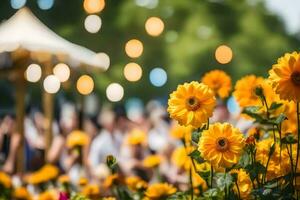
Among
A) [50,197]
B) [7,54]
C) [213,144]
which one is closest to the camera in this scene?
[213,144]

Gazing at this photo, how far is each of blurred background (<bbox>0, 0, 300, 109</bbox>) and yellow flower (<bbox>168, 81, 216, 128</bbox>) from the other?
1805 cm

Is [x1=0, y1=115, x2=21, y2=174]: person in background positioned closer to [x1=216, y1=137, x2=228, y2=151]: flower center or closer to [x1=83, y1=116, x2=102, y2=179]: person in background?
[x1=83, y1=116, x2=102, y2=179]: person in background

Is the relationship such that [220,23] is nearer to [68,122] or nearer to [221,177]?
[68,122]

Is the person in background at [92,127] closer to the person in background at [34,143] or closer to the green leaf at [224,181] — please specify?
the person in background at [34,143]

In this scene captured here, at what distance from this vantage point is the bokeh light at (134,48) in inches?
810

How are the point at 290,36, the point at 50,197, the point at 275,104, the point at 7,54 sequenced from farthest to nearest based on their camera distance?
the point at 290,36 < the point at 7,54 < the point at 50,197 < the point at 275,104

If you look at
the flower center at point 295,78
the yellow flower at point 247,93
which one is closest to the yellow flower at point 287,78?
the flower center at point 295,78

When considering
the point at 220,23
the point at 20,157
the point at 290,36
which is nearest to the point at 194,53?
the point at 220,23

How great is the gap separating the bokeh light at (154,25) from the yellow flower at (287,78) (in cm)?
1861

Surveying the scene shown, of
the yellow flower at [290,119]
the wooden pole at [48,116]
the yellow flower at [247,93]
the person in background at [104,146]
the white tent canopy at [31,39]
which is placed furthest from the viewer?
the wooden pole at [48,116]

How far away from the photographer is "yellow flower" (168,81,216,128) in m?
2.29

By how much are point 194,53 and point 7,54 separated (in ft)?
46.6

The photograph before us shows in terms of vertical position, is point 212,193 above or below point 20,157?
above

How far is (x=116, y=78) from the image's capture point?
20.9m
